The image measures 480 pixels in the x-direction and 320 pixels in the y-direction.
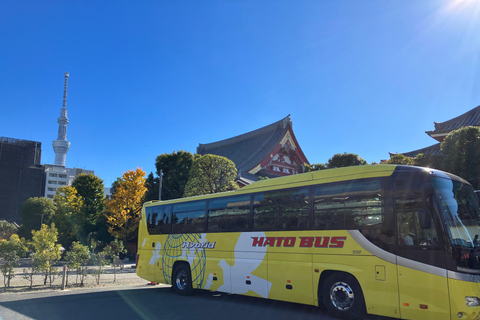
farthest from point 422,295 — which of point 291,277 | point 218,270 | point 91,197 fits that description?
point 91,197

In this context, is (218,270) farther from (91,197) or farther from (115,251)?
(91,197)

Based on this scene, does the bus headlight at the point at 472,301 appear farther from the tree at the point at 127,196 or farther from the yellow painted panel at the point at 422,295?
the tree at the point at 127,196

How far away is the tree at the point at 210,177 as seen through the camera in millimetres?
24359

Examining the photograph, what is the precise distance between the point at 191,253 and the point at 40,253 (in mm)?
6379

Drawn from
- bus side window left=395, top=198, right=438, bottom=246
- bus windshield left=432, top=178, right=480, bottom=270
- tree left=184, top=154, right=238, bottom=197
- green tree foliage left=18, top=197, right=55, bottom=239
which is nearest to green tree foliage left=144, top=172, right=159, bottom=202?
tree left=184, top=154, right=238, bottom=197

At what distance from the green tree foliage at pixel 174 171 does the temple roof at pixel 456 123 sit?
19.4m

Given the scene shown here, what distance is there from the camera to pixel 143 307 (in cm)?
889

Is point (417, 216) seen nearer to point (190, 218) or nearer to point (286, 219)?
point (286, 219)

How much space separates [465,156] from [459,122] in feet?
39.2

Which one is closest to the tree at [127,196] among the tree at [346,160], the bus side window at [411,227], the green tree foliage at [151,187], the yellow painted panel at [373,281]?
the green tree foliage at [151,187]

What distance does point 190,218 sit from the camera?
37.1 ft

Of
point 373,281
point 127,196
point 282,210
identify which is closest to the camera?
point 373,281

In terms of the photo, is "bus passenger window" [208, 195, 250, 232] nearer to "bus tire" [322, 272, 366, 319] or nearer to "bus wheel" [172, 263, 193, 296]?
"bus wheel" [172, 263, 193, 296]

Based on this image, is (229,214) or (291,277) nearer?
(291,277)
